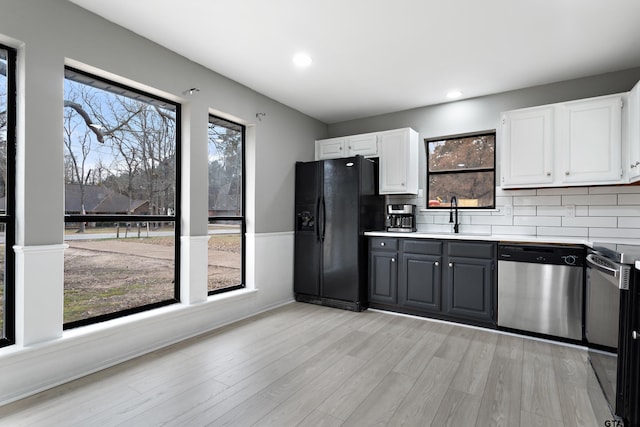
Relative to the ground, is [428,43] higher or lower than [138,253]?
higher

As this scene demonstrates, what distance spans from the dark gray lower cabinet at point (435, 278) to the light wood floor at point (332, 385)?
1.13ft

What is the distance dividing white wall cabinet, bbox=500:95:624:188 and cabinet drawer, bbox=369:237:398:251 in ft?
4.42

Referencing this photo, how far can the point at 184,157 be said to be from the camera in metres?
3.18

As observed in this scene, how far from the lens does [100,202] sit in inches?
103

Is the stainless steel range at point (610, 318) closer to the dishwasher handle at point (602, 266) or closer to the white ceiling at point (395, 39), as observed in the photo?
the dishwasher handle at point (602, 266)

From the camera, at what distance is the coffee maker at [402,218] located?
4133 millimetres

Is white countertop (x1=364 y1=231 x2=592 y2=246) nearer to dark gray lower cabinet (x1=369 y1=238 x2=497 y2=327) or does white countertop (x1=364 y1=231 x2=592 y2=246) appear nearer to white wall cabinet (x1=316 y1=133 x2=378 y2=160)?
dark gray lower cabinet (x1=369 y1=238 x2=497 y2=327)

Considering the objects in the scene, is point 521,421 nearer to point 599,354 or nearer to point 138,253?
point 599,354

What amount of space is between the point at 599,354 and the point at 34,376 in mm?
3664

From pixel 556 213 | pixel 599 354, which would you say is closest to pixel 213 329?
pixel 599 354

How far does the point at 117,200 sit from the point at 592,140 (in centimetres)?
432

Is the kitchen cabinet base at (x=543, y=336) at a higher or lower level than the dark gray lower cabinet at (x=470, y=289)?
lower

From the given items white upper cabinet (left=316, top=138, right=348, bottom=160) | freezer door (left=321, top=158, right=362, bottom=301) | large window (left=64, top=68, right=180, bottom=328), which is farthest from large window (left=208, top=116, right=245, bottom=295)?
white upper cabinet (left=316, top=138, right=348, bottom=160)

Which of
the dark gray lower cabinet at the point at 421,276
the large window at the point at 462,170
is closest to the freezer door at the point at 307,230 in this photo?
the dark gray lower cabinet at the point at 421,276
